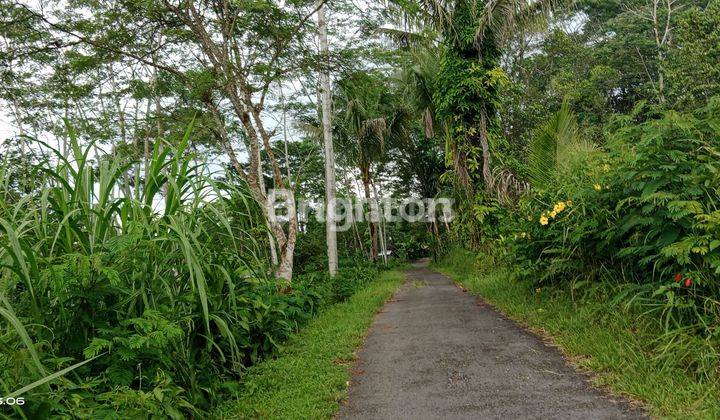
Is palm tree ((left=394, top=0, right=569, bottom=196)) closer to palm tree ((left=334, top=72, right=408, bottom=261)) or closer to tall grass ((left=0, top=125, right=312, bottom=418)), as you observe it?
palm tree ((left=334, top=72, right=408, bottom=261))

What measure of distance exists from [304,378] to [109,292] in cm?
173

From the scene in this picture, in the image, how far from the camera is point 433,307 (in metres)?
6.70

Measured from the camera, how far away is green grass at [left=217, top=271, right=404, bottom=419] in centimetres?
305

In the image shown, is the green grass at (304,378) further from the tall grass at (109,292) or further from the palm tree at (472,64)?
the palm tree at (472,64)

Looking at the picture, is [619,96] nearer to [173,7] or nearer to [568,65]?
[568,65]

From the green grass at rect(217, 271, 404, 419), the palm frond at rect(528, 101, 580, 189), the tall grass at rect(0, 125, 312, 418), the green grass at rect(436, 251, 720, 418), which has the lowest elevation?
the green grass at rect(217, 271, 404, 419)

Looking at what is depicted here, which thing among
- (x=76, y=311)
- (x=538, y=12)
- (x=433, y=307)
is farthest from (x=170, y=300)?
(x=538, y=12)

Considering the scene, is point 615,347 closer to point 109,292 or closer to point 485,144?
point 109,292

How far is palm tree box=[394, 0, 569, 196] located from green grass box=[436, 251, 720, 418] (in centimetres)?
562

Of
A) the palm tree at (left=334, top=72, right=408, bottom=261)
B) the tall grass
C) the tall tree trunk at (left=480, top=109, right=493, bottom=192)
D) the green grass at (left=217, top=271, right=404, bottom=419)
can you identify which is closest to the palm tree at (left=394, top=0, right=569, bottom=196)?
the tall tree trunk at (left=480, top=109, right=493, bottom=192)

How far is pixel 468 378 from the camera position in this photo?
11.3ft

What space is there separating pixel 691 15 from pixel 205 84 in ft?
58.5

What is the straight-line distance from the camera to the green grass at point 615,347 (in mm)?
2625

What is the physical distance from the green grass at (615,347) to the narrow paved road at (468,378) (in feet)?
0.50
